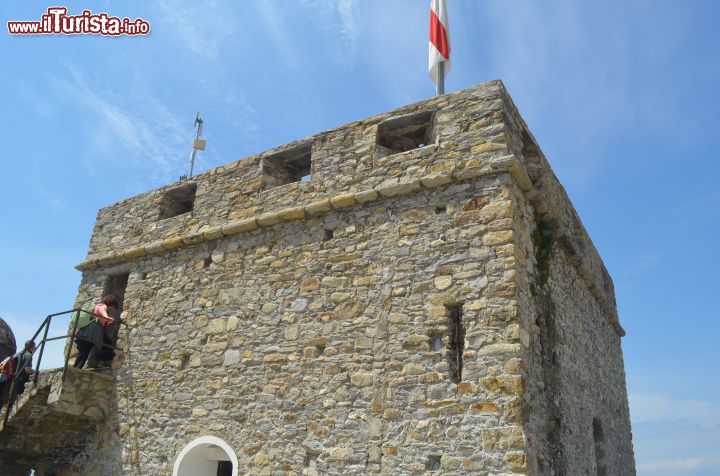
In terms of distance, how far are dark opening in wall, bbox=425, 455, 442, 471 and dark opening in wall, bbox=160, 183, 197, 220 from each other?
598 cm

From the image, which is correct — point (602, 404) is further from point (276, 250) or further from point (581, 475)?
point (276, 250)

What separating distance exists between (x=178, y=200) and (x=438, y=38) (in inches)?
204

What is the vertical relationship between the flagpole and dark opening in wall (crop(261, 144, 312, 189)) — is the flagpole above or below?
above

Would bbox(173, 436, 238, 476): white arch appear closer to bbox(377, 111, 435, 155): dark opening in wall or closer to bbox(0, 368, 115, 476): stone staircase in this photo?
bbox(0, 368, 115, 476): stone staircase

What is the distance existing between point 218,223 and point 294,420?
337 cm

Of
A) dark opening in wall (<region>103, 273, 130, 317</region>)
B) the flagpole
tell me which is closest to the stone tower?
dark opening in wall (<region>103, 273, 130, 317</region>)

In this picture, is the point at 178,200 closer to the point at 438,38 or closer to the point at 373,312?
the point at 373,312

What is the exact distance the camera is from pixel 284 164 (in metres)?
9.17

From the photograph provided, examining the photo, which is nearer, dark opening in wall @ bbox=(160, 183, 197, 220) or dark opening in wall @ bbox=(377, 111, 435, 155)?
dark opening in wall @ bbox=(377, 111, 435, 155)

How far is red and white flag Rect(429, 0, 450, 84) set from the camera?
29.4 ft

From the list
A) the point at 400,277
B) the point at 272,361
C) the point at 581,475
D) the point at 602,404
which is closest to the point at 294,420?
the point at 272,361

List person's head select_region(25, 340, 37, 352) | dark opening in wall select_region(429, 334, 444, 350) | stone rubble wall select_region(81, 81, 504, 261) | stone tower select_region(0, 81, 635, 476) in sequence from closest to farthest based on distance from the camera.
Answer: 1. stone tower select_region(0, 81, 635, 476)
2. dark opening in wall select_region(429, 334, 444, 350)
3. stone rubble wall select_region(81, 81, 504, 261)
4. person's head select_region(25, 340, 37, 352)

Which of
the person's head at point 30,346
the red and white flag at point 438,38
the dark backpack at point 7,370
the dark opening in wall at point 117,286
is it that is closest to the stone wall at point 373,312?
the dark opening in wall at point 117,286

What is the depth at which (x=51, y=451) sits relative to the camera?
917cm
